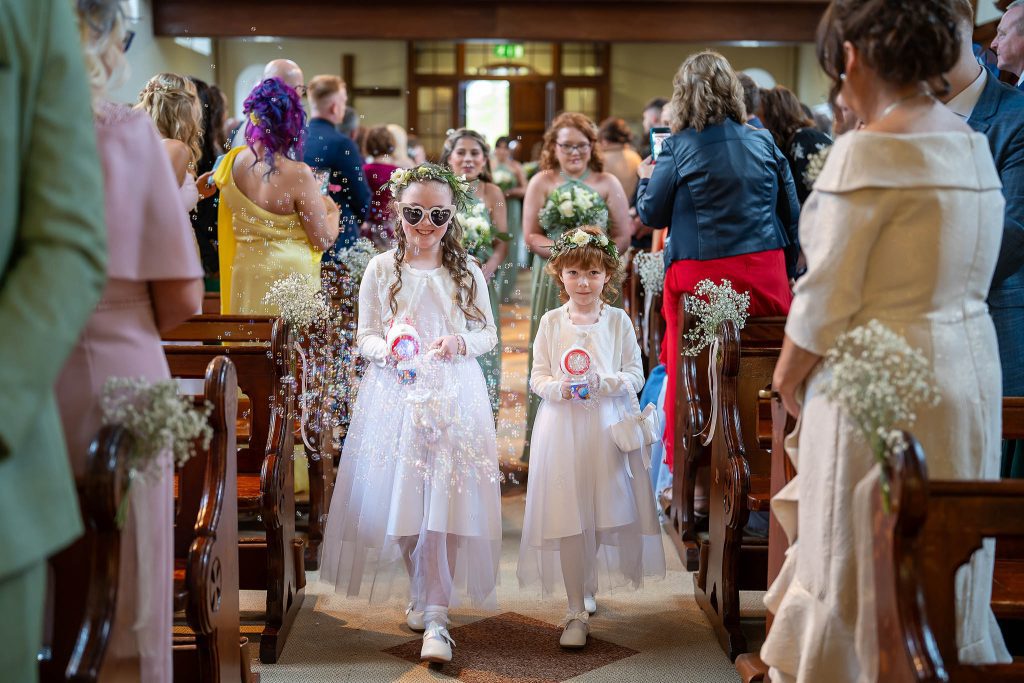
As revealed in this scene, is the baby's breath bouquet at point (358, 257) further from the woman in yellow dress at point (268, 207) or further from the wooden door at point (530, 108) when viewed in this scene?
the wooden door at point (530, 108)

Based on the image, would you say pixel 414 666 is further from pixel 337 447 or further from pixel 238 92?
pixel 238 92

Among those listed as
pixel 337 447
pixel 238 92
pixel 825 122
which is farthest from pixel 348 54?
pixel 337 447

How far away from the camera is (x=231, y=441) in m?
2.97

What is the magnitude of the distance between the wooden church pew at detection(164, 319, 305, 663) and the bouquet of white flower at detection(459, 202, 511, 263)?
1438 millimetres

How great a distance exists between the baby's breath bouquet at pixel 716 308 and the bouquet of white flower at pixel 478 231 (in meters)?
1.30

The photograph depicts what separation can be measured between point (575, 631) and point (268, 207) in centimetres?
259

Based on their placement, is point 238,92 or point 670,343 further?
point 238,92

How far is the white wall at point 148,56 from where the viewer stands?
11812 millimetres

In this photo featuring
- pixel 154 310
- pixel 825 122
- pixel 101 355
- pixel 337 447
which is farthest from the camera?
pixel 825 122

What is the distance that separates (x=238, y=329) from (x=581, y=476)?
1.64 meters

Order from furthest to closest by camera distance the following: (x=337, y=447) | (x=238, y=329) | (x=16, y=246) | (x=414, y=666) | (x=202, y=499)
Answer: (x=337, y=447) < (x=238, y=329) < (x=414, y=666) < (x=202, y=499) < (x=16, y=246)

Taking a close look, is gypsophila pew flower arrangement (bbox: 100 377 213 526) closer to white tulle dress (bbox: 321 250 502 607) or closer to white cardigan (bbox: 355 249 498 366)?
white tulle dress (bbox: 321 250 502 607)

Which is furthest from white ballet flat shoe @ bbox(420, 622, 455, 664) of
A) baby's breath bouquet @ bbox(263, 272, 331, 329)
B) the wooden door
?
the wooden door

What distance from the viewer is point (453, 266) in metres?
4.00
